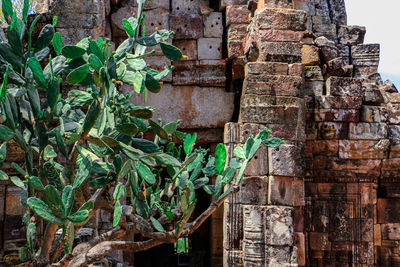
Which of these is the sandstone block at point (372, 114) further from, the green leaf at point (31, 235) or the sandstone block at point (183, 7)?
the green leaf at point (31, 235)

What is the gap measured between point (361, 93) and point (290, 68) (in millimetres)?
1506

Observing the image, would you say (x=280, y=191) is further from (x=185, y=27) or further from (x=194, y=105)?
(x=185, y=27)

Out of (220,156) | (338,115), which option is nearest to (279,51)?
(338,115)

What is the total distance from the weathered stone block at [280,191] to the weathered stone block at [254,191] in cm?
8

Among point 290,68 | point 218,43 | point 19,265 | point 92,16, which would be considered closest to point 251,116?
point 290,68

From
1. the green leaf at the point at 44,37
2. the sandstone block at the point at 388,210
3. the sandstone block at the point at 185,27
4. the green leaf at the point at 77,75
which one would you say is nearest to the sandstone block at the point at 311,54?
the sandstone block at the point at 185,27

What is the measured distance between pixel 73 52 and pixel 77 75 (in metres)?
0.24

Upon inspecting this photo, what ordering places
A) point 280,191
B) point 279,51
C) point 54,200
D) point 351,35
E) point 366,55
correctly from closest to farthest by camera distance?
point 54,200, point 280,191, point 279,51, point 366,55, point 351,35

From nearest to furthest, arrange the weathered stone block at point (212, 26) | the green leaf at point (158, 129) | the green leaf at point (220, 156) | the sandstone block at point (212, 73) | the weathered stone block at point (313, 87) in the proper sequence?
the green leaf at point (158, 129) → the green leaf at point (220, 156) → the weathered stone block at point (313, 87) → the sandstone block at point (212, 73) → the weathered stone block at point (212, 26)

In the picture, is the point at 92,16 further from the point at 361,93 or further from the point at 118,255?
the point at 361,93

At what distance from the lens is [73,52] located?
325cm

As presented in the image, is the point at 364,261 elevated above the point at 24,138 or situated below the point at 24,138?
below

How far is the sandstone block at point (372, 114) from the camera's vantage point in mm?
7570

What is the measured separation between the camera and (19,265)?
4488mm
